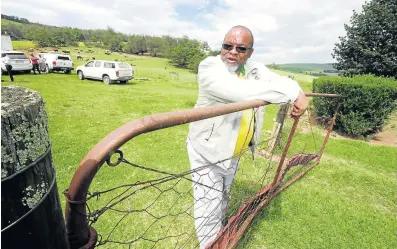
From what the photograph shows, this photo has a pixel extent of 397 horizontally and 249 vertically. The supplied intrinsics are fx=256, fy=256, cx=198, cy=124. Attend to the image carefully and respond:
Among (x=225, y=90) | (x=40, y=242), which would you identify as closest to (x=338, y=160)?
(x=225, y=90)

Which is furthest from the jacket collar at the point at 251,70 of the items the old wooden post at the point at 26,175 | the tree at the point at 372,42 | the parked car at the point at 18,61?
the parked car at the point at 18,61

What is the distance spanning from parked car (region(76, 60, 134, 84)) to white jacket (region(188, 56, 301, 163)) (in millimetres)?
18369

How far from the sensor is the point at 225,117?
7.20 feet

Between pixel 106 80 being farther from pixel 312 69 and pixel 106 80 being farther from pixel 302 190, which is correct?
pixel 312 69

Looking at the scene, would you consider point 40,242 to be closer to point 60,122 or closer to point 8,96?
point 8,96

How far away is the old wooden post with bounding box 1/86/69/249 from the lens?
58cm

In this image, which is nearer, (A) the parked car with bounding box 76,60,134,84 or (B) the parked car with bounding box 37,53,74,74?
(A) the parked car with bounding box 76,60,134,84

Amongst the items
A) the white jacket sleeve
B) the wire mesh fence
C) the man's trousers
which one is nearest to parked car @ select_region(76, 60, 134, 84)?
the wire mesh fence

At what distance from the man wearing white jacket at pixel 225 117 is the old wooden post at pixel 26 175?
1.22 meters

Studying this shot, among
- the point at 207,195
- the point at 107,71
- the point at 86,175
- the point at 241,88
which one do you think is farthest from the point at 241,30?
the point at 107,71

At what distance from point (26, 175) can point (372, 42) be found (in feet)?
58.5

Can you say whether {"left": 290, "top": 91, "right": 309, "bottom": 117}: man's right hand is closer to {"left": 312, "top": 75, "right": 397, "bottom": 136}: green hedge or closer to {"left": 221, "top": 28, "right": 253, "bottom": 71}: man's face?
{"left": 221, "top": 28, "right": 253, "bottom": 71}: man's face

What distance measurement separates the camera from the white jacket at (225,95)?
1.82 metres

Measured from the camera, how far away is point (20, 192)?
0.62 m
